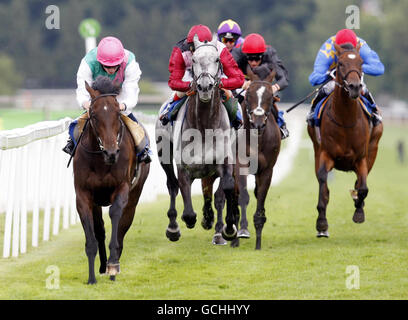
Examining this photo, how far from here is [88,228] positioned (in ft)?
25.9

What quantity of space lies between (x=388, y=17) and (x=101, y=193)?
7109cm

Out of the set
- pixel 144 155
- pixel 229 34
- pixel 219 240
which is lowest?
pixel 219 240

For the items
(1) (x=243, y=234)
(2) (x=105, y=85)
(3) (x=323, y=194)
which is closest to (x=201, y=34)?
(2) (x=105, y=85)

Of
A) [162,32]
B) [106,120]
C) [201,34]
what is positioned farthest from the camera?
[162,32]

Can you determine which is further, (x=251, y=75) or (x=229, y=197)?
(x=251, y=75)

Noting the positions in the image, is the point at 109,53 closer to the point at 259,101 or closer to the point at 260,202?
the point at 259,101

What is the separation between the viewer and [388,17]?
76.6 m

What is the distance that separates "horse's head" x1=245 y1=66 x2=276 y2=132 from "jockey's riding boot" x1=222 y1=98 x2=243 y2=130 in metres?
0.30

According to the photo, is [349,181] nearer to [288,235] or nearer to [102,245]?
[288,235]

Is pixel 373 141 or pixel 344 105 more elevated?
pixel 344 105

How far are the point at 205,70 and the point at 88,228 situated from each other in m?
1.75

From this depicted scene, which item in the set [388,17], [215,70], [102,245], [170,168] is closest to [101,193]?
[102,245]

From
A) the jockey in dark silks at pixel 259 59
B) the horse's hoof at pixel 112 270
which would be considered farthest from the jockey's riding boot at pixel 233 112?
the horse's hoof at pixel 112 270
